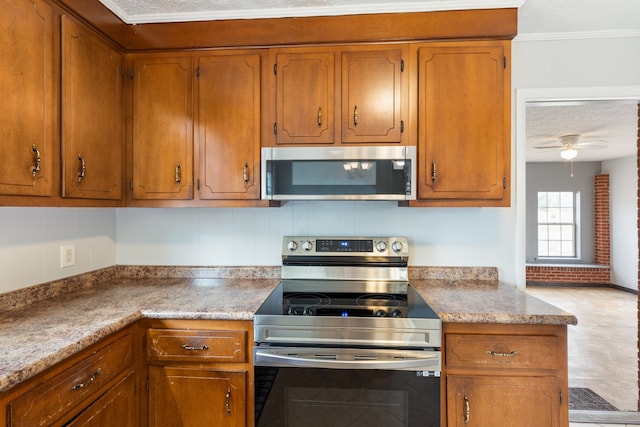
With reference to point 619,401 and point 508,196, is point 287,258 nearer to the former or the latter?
point 508,196

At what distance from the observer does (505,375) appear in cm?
143

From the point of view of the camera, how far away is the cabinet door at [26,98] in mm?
1213

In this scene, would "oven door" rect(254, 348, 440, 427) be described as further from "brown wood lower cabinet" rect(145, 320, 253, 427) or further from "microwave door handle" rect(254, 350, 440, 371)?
"brown wood lower cabinet" rect(145, 320, 253, 427)

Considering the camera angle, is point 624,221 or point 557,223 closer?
point 624,221

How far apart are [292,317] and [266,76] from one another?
1.23 metres

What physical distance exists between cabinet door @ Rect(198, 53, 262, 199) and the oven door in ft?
2.90

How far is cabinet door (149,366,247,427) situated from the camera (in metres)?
1.47

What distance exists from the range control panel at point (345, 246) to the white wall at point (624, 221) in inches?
222

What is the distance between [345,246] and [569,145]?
422 centimetres

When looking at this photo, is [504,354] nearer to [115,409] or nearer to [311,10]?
[115,409]

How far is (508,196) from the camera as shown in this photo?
5.85 ft

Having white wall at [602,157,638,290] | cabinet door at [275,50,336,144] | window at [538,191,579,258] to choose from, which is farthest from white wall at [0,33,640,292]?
window at [538,191,579,258]

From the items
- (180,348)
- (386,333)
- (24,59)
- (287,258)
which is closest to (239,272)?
(287,258)

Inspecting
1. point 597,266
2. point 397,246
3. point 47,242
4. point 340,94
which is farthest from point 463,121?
point 597,266
